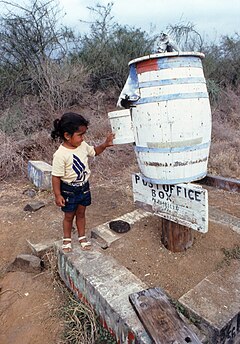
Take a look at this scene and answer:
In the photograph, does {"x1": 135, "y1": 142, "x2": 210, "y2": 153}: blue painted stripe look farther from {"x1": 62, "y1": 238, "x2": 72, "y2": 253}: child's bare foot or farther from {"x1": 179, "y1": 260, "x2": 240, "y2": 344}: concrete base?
{"x1": 62, "y1": 238, "x2": 72, "y2": 253}: child's bare foot

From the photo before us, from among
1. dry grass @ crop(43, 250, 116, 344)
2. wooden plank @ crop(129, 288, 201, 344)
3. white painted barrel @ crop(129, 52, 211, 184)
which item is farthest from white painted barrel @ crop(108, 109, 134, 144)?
dry grass @ crop(43, 250, 116, 344)

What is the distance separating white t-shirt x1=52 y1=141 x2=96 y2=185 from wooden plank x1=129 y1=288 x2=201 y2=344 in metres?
0.94

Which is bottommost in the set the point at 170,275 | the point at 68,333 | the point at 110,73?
the point at 68,333

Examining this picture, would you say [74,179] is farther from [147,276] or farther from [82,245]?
[147,276]

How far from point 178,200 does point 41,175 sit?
2.81 m

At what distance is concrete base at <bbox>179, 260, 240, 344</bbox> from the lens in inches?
65.1

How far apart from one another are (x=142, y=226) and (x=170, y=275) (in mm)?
629

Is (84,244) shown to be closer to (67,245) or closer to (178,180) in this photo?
(67,245)

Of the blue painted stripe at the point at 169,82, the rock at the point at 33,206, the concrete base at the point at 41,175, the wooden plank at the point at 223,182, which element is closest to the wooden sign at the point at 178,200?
the wooden plank at the point at 223,182

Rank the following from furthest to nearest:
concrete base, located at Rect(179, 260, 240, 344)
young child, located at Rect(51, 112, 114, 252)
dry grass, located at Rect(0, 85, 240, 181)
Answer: dry grass, located at Rect(0, 85, 240, 181) < young child, located at Rect(51, 112, 114, 252) < concrete base, located at Rect(179, 260, 240, 344)

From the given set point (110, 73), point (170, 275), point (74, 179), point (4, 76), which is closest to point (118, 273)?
point (170, 275)

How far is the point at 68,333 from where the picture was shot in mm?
1923

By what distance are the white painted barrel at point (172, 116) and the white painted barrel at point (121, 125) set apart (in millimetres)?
46

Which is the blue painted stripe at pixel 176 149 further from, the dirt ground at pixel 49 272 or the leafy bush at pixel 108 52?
the leafy bush at pixel 108 52
